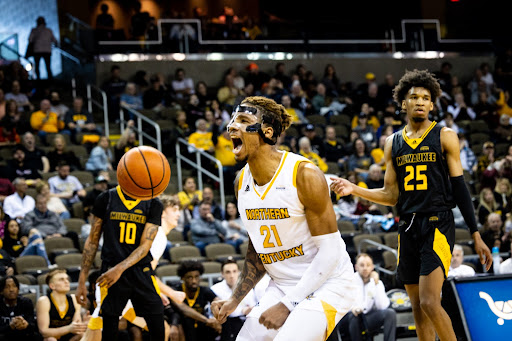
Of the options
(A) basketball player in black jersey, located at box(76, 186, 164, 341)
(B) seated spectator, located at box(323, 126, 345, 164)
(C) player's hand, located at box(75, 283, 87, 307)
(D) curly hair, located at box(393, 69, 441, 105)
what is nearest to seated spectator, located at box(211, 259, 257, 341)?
(A) basketball player in black jersey, located at box(76, 186, 164, 341)

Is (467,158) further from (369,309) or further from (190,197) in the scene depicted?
(369,309)

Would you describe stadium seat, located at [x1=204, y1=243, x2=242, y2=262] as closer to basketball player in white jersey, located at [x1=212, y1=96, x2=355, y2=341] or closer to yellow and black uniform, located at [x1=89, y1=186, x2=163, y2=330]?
yellow and black uniform, located at [x1=89, y1=186, x2=163, y2=330]

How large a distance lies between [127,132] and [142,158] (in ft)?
24.0

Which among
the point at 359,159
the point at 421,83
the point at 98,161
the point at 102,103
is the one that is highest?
the point at 102,103

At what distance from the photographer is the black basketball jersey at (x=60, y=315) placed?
8.31 metres

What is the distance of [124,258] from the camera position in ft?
21.8

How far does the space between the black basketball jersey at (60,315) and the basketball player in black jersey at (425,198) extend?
4264 millimetres

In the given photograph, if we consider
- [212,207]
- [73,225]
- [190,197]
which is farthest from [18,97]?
[212,207]

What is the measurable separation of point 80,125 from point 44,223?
409 centimetres

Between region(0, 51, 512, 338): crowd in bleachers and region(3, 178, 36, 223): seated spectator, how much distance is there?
0.06 feet

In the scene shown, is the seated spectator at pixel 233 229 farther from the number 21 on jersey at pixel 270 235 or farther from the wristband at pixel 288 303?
the wristband at pixel 288 303

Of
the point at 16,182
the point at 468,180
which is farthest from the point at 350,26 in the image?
the point at 16,182

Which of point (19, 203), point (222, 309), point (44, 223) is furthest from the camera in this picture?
point (19, 203)

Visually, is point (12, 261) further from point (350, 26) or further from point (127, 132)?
point (350, 26)
